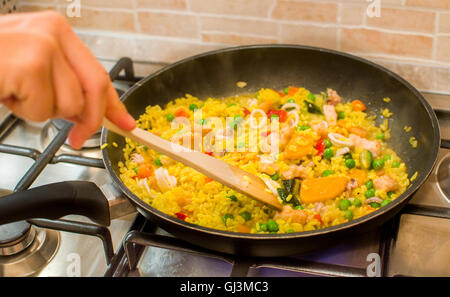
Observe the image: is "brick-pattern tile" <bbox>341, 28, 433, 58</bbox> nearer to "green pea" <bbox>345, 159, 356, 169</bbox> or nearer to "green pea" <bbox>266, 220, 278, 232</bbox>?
"green pea" <bbox>345, 159, 356, 169</bbox>

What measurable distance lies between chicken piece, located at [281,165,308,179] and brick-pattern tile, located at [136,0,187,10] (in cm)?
79

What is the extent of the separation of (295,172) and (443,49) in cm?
71

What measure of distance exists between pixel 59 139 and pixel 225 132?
0.59 metres

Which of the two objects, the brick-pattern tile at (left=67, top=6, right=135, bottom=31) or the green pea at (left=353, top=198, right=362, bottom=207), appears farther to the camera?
the brick-pattern tile at (left=67, top=6, right=135, bottom=31)

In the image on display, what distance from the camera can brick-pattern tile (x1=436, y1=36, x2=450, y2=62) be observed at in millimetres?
1622

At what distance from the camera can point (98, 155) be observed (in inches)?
66.9

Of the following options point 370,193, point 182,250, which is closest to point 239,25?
point 370,193

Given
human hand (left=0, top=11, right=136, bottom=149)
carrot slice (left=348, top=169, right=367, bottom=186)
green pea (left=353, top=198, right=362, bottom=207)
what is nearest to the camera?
human hand (left=0, top=11, right=136, bottom=149)

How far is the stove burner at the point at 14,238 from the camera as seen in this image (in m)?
1.33

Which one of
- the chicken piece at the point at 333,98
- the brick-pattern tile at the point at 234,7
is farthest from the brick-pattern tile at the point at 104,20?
the chicken piece at the point at 333,98

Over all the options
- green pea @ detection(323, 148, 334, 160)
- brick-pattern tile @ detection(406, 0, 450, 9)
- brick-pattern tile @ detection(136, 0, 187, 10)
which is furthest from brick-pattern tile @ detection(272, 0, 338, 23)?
green pea @ detection(323, 148, 334, 160)

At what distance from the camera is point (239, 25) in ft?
6.00

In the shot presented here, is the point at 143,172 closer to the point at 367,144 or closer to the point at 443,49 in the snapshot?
the point at 367,144
